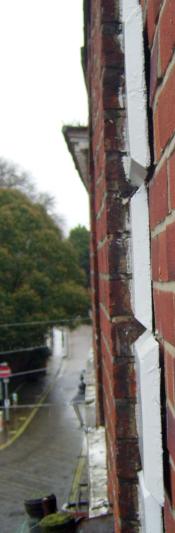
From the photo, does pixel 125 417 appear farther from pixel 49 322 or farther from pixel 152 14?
pixel 49 322

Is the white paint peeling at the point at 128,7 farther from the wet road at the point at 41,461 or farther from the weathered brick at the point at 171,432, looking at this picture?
the wet road at the point at 41,461

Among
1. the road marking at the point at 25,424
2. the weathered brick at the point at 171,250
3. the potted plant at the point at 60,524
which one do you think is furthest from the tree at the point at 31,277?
the weathered brick at the point at 171,250

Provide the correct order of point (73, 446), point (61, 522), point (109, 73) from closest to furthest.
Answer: point (109, 73)
point (61, 522)
point (73, 446)

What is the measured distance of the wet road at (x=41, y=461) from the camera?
1277 cm

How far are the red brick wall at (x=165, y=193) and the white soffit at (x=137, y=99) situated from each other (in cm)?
4

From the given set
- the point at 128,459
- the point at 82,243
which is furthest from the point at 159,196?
the point at 82,243

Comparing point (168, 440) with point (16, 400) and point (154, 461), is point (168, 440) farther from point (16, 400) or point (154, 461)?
point (16, 400)

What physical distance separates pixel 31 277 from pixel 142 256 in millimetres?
21236

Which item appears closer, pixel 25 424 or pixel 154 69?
pixel 154 69

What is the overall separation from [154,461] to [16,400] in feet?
67.7

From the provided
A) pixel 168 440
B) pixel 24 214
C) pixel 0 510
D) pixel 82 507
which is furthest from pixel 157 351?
pixel 24 214

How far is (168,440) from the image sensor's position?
1.05 metres

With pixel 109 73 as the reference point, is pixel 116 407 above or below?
below

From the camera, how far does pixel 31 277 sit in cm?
2245
